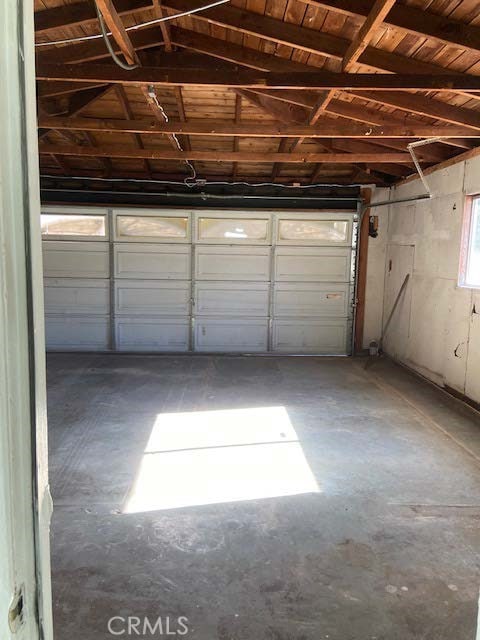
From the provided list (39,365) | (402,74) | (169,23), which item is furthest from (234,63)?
(39,365)

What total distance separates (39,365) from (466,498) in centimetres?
323

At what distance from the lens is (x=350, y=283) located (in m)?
7.85

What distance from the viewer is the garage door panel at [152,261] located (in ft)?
25.3

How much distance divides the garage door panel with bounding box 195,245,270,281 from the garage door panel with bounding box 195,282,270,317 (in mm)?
133

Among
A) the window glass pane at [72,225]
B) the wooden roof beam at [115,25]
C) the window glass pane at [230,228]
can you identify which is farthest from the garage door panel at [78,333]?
the wooden roof beam at [115,25]

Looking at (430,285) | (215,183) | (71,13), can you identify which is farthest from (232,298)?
(71,13)

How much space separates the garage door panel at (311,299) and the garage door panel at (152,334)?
1.62 metres

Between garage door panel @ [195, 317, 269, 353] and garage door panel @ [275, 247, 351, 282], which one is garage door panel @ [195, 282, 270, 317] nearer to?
garage door panel @ [195, 317, 269, 353]

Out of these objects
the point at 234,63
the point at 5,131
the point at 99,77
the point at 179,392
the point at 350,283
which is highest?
the point at 234,63

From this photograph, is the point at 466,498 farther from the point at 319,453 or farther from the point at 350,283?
the point at 350,283

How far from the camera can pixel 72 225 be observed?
7.67 m

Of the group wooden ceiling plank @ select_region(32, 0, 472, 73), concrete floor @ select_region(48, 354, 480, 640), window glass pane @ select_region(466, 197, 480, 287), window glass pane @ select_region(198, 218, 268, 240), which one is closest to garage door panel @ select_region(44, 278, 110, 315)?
window glass pane @ select_region(198, 218, 268, 240)

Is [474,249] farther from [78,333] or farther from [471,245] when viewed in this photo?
[78,333]

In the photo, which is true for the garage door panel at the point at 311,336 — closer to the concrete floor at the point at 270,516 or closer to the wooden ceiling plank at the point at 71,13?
the concrete floor at the point at 270,516
